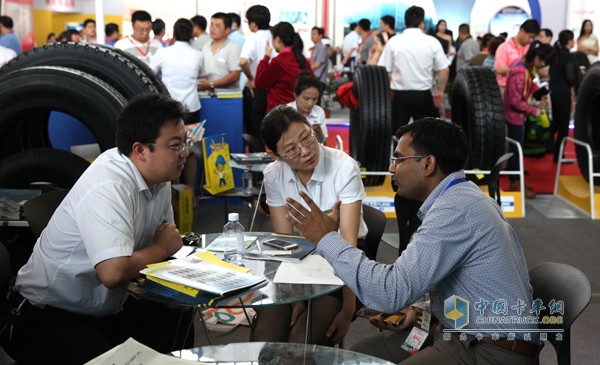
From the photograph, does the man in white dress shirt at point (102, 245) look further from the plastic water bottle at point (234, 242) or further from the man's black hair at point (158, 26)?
the man's black hair at point (158, 26)

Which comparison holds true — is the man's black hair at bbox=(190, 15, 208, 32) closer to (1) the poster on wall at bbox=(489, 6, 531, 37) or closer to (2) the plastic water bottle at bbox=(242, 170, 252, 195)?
(2) the plastic water bottle at bbox=(242, 170, 252, 195)

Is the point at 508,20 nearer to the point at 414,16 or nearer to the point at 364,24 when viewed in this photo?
the point at 364,24

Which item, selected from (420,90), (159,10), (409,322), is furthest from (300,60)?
(159,10)

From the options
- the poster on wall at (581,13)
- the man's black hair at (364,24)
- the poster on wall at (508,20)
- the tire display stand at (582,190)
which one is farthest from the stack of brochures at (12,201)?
the poster on wall at (508,20)

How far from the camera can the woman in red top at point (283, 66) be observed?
5969mm

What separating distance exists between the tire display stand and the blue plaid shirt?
415 cm

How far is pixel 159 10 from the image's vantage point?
15.0 meters

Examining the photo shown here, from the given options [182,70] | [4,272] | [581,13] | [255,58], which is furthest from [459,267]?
[581,13]

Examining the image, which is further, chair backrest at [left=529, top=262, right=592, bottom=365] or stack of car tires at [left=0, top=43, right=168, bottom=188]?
stack of car tires at [left=0, top=43, right=168, bottom=188]

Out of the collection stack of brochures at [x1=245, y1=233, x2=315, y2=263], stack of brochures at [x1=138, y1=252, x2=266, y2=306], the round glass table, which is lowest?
the round glass table

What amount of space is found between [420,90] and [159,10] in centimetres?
978

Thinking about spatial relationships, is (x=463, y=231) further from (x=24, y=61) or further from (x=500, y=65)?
(x=500, y=65)

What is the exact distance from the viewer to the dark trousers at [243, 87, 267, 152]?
704 centimetres

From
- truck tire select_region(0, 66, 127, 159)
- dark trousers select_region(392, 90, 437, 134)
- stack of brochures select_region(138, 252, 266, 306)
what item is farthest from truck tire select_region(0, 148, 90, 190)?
dark trousers select_region(392, 90, 437, 134)
